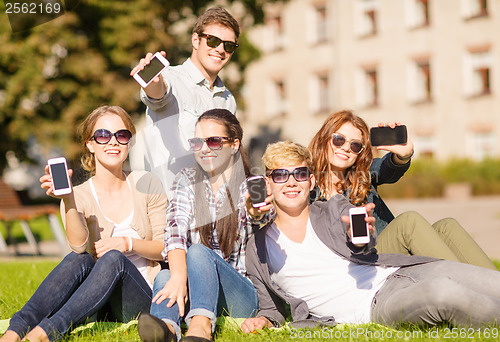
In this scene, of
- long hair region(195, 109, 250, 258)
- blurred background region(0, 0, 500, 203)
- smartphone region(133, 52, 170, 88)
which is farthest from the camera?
blurred background region(0, 0, 500, 203)

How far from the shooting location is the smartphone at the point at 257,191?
3.65 metres

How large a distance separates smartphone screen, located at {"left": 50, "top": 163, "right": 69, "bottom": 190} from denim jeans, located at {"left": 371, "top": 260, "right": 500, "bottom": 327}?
6.25 ft

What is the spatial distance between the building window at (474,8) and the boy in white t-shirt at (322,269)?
76.3 ft

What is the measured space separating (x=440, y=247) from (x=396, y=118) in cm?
2398

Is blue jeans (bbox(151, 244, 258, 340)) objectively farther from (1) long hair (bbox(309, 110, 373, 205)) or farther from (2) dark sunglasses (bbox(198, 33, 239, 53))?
(2) dark sunglasses (bbox(198, 33, 239, 53))

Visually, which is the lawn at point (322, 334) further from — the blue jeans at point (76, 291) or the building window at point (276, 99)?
the building window at point (276, 99)

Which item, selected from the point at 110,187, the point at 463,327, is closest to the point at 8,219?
the point at 110,187

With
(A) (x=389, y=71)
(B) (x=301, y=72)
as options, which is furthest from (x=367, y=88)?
(B) (x=301, y=72)

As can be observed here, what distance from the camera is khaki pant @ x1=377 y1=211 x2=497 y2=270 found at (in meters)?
3.95

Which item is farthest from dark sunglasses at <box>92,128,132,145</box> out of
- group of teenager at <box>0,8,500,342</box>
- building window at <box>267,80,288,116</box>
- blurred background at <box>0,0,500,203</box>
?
building window at <box>267,80,288,116</box>

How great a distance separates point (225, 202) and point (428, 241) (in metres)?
1.28

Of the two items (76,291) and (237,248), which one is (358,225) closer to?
(237,248)

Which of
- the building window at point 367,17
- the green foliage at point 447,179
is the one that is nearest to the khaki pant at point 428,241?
the green foliage at point 447,179

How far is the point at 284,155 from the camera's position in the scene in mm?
3814
